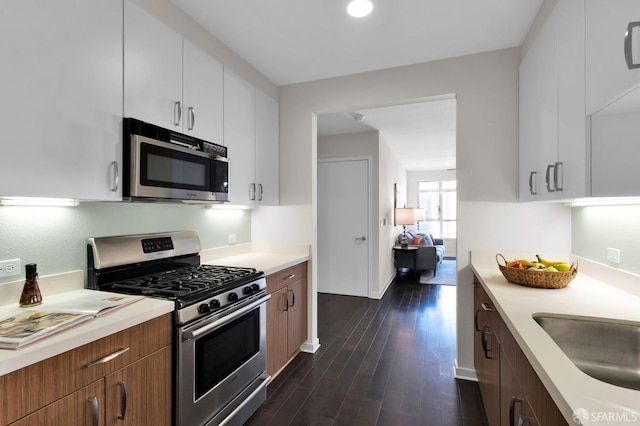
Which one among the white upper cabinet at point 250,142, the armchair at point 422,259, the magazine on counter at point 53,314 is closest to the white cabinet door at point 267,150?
the white upper cabinet at point 250,142

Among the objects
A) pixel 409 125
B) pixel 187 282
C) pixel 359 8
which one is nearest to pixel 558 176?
pixel 359 8

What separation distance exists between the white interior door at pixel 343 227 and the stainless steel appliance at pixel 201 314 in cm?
284

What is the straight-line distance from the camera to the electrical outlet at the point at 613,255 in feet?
5.45

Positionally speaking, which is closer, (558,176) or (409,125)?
(558,176)

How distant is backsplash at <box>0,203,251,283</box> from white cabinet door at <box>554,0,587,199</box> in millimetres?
2328

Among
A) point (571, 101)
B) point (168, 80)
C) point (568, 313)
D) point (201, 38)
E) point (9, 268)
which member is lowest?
point (568, 313)

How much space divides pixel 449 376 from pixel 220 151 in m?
2.46

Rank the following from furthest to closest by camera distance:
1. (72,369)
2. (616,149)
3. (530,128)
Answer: (530,128), (616,149), (72,369)

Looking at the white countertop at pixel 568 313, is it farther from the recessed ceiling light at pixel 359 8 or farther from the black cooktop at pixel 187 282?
the recessed ceiling light at pixel 359 8

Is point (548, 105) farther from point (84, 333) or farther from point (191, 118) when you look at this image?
point (84, 333)

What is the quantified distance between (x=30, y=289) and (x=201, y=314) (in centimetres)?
72

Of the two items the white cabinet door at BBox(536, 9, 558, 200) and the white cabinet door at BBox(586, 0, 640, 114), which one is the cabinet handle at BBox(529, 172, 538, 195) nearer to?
the white cabinet door at BBox(536, 9, 558, 200)

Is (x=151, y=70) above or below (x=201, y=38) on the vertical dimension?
below

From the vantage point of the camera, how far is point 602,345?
1234 millimetres
